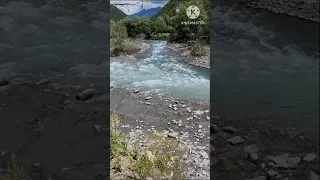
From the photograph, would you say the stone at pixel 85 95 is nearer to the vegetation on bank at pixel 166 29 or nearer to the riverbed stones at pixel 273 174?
the vegetation on bank at pixel 166 29

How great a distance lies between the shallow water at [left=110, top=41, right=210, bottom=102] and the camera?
1762mm

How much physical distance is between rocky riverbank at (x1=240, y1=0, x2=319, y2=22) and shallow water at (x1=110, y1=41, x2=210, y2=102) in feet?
1.56

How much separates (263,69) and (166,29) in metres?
0.53

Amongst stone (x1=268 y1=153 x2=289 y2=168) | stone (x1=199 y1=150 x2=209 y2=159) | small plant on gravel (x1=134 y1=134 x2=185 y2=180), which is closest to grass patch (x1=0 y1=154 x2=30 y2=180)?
small plant on gravel (x1=134 y1=134 x2=185 y2=180)

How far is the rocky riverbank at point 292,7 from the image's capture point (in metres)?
1.99

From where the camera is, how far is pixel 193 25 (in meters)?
1.71

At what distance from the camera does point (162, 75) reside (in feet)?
5.96

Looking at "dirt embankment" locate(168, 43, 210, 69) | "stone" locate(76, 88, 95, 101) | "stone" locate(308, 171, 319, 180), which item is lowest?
"stone" locate(308, 171, 319, 180)

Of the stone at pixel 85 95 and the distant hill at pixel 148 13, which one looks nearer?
the distant hill at pixel 148 13

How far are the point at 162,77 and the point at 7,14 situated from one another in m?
1.09

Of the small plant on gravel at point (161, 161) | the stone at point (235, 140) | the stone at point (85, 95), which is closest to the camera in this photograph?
the small plant on gravel at point (161, 161)

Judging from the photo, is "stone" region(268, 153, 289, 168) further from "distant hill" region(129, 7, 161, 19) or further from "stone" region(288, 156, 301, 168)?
"distant hill" region(129, 7, 161, 19)

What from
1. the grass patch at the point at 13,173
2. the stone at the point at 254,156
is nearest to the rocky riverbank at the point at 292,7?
the stone at the point at 254,156

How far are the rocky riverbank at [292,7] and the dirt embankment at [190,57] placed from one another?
16.2 inches
